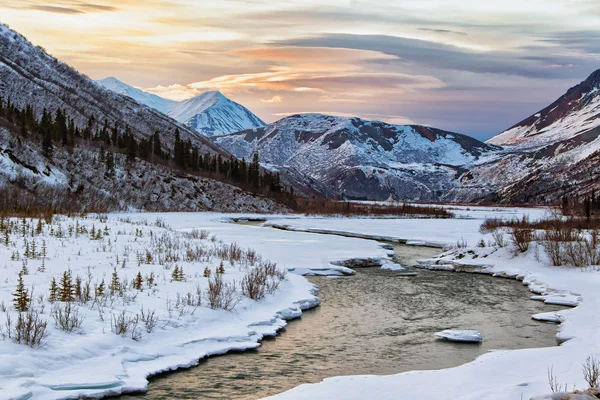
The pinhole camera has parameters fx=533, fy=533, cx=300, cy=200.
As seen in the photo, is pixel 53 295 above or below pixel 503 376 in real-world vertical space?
above

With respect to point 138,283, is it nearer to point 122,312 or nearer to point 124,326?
point 122,312

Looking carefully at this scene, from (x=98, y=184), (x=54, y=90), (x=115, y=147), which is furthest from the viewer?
(x=54, y=90)

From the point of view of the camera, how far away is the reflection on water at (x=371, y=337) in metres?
11.1

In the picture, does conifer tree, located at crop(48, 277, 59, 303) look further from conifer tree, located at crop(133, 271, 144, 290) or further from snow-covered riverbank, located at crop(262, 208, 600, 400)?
snow-covered riverbank, located at crop(262, 208, 600, 400)

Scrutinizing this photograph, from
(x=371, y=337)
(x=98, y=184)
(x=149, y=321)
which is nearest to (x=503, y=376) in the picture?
(x=371, y=337)

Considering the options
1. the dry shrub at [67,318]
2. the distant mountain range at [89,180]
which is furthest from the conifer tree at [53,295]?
the distant mountain range at [89,180]

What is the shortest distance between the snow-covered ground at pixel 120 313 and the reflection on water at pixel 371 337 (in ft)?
1.97

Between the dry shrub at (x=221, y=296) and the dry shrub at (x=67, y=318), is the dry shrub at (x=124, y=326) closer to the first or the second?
the dry shrub at (x=67, y=318)

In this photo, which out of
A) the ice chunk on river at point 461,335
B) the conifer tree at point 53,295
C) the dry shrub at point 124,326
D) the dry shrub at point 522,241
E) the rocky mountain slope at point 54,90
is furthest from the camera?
the rocky mountain slope at point 54,90

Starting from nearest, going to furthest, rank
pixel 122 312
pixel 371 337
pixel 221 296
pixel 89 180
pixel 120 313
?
pixel 122 312, pixel 120 313, pixel 371 337, pixel 221 296, pixel 89 180

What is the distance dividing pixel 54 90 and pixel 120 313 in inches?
6177

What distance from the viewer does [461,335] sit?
14.4 m

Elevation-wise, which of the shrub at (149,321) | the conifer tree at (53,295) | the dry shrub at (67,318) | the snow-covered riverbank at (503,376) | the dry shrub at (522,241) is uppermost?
the dry shrub at (522,241)

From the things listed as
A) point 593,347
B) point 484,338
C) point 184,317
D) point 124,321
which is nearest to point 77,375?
point 124,321
